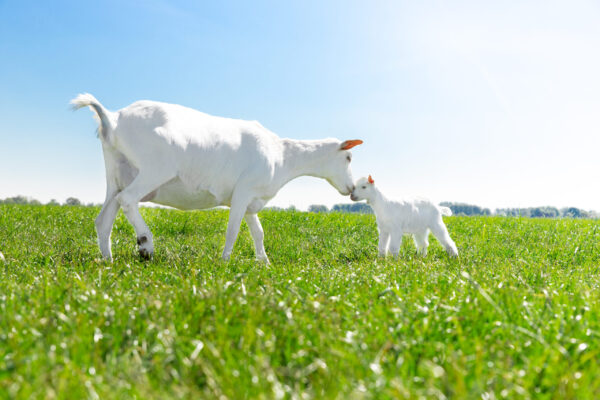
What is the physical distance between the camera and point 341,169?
8.16m

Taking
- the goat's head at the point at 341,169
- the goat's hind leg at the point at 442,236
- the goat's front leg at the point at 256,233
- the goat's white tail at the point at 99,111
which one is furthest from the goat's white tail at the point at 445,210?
the goat's white tail at the point at 99,111

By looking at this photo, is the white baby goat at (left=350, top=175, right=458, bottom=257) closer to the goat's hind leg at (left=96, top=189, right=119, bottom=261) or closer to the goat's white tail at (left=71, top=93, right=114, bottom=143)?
the goat's hind leg at (left=96, top=189, right=119, bottom=261)

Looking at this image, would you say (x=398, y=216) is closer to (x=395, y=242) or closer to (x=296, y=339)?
(x=395, y=242)

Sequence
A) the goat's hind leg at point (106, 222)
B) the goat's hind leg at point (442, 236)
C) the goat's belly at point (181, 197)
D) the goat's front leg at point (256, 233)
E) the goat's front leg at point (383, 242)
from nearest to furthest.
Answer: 1. the goat's belly at point (181, 197)
2. the goat's hind leg at point (106, 222)
3. the goat's front leg at point (256, 233)
4. the goat's front leg at point (383, 242)
5. the goat's hind leg at point (442, 236)

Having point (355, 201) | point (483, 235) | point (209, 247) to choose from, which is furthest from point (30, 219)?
point (483, 235)

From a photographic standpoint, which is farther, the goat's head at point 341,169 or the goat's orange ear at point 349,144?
the goat's head at point 341,169

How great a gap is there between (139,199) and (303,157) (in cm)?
278

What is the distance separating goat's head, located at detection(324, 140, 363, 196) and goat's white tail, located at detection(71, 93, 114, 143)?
349 centimetres

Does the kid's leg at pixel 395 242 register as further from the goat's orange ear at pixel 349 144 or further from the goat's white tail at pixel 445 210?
the goat's orange ear at pixel 349 144

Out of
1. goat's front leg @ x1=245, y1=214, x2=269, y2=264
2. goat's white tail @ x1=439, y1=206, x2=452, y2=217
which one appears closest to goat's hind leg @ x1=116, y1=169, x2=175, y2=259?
goat's front leg @ x1=245, y1=214, x2=269, y2=264

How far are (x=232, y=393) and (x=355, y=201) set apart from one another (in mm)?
6430

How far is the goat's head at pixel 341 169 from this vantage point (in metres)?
8.06

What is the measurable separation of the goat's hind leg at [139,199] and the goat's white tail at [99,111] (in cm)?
75

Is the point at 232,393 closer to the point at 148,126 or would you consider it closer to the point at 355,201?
the point at 148,126
